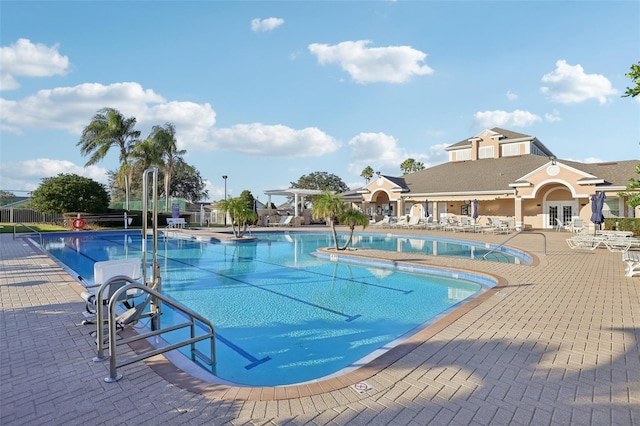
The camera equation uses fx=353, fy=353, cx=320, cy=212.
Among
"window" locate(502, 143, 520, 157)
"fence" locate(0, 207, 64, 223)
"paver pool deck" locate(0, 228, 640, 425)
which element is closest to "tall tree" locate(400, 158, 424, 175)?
"window" locate(502, 143, 520, 157)

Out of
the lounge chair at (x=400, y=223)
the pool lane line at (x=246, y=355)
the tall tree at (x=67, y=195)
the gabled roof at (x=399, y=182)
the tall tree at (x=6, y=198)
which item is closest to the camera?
the pool lane line at (x=246, y=355)

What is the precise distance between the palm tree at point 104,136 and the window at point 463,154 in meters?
33.7

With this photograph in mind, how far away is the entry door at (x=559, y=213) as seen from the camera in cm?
2672

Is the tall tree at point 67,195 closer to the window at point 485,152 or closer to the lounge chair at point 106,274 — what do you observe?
the lounge chair at point 106,274

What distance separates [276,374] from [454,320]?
292 cm

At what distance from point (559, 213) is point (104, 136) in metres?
39.5

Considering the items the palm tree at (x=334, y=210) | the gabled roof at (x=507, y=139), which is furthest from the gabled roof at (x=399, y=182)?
Answer: the palm tree at (x=334, y=210)

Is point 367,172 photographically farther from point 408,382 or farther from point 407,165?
point 408,382

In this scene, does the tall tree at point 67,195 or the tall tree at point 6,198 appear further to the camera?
the tall tree at point 6,198

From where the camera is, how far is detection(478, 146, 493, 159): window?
36.3m

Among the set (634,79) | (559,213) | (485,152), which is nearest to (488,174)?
(485,152)

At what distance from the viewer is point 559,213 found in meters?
27.2

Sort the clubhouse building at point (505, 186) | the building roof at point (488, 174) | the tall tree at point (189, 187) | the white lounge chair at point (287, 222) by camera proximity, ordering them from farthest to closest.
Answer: the tall tree at point (189, 187) < the white lounge chair at point (287, 222) < the building roof at point (488, 174) < the clubhouse building at point (505, 186)

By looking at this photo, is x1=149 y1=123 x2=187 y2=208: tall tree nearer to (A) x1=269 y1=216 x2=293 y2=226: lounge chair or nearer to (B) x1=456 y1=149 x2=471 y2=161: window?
(A) x1=269 y1=216 x2=293 y2=226: lounge chair
